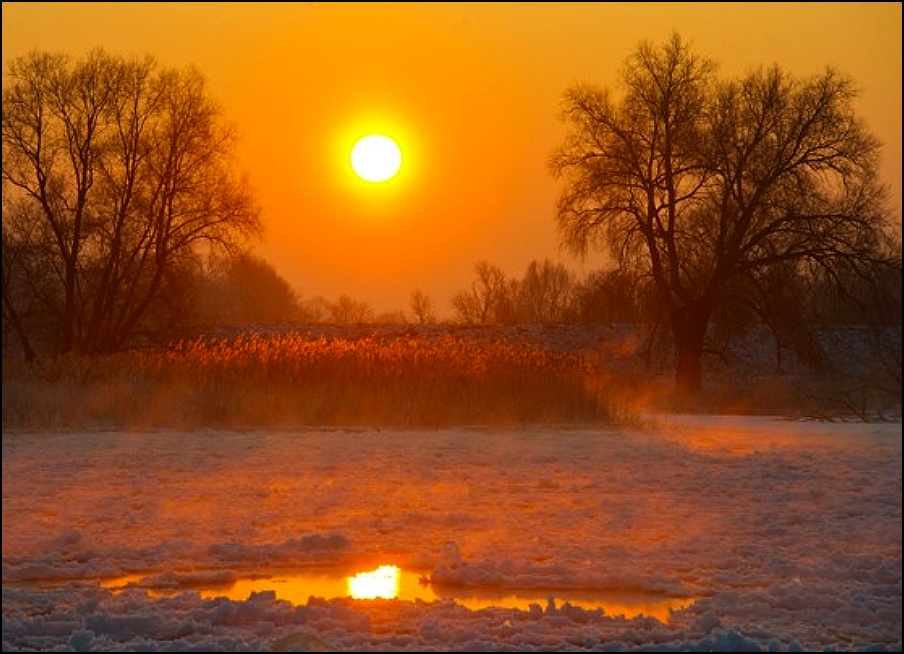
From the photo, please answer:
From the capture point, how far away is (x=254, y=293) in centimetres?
8694

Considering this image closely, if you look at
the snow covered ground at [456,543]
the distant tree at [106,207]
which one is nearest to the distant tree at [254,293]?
the distant tree at [106,207]

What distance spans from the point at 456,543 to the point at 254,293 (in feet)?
263

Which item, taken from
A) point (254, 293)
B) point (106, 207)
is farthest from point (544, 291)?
point (106, 207)

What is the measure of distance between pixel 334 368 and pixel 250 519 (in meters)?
10.7

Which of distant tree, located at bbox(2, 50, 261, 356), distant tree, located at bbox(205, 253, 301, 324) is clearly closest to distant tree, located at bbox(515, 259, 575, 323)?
distant tree, located at bbox(205, 253, 301, 324)

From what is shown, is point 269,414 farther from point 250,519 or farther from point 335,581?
point 335,581

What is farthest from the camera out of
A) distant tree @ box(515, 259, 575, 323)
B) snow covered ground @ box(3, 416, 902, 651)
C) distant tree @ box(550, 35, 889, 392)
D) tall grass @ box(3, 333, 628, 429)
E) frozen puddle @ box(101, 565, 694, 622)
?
distant tree @ box(515, 259, 575, 323)

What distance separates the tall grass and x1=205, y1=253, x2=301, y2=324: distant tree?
2304 inches

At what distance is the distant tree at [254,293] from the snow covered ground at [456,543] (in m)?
67.2

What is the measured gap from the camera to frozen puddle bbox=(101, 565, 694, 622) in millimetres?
6605

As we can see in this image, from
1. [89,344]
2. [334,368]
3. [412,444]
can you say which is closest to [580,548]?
[412,444]

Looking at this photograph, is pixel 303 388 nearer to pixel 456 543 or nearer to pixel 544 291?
pixel 456 543

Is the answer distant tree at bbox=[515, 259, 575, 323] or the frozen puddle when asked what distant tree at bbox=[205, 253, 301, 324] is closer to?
distant tree at bbox=[515, 259, 575, 323]

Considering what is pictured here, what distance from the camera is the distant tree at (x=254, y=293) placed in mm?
81863
